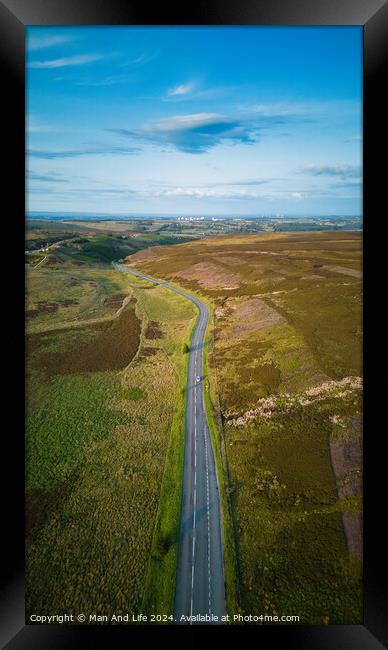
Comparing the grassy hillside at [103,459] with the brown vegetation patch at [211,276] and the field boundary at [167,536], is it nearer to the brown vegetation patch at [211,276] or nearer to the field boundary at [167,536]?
the field boundary at [167,536]

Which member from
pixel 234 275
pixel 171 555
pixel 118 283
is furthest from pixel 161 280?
pixel 171 555

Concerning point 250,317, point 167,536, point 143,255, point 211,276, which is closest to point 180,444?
point 167,536

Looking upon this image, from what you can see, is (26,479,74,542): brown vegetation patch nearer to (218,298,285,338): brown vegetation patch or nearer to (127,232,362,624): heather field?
(127,232,362,624): heather field

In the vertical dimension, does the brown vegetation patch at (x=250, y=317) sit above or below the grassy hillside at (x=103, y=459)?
above

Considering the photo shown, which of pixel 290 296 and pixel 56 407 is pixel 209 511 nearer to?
pixel 56 407

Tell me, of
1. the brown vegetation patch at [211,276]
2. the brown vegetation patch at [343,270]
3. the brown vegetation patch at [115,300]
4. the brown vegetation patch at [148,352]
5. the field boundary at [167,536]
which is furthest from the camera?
the brown vegetation patch at [211,276]

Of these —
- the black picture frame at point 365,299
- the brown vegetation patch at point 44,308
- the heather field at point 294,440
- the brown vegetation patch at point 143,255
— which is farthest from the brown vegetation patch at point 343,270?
the black picture frame at point 365,299
